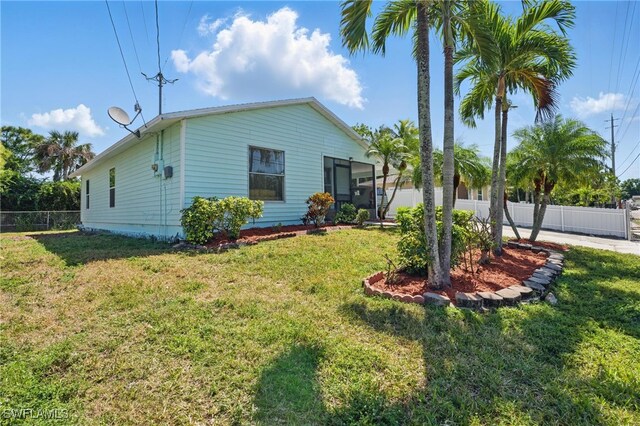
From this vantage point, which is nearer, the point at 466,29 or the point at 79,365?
the point at 79,365

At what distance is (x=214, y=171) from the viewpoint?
875 cm

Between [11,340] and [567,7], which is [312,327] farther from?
[567,7]

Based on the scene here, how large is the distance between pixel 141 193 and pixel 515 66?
1103 centimetres

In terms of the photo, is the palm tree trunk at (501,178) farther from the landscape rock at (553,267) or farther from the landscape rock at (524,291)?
the landscape rock at (524,291)

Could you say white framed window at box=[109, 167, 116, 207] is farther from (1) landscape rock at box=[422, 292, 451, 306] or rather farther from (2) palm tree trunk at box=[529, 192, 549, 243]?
(2) palm tree trunk at box=[529, 192, 549, 243]

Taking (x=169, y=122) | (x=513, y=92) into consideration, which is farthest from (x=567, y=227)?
(x=169, y=122)

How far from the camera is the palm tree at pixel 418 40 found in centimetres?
425

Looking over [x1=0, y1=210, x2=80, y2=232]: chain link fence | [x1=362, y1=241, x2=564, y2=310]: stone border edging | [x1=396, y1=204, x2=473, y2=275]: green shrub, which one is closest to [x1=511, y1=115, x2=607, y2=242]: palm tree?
[x1=362, y1=241, x2=564, y2=310]: stone border edging

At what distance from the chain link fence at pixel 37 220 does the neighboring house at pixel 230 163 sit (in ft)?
27.0

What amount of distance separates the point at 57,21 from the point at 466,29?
9.33 m

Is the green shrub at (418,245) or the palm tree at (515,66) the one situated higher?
the palm tree at (515,66)

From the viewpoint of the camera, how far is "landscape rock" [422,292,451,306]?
3.83 m

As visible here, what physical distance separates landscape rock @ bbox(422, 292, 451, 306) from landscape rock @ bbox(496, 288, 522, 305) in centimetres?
77

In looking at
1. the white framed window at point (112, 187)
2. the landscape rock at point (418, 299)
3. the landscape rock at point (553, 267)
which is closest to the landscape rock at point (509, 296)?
the landscape rock at point (418, 299)
